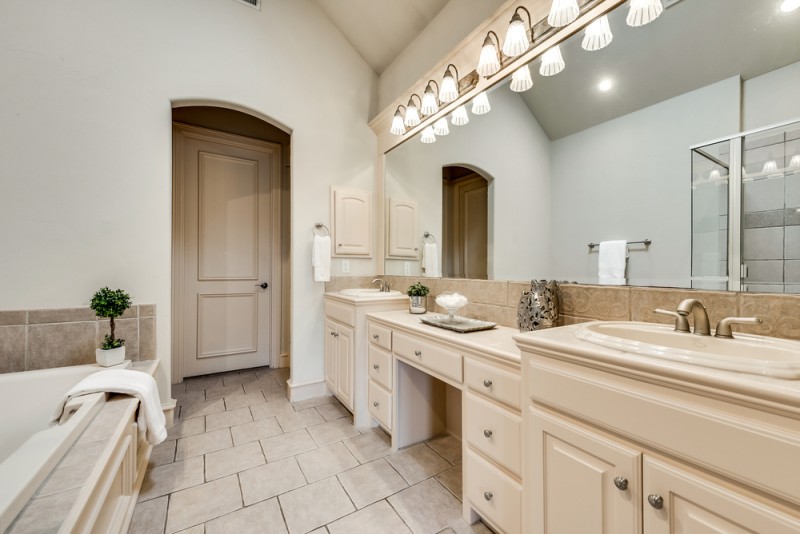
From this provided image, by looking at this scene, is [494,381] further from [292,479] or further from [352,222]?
Answer: [352,222]

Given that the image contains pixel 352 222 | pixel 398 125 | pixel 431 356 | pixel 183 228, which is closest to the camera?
pixel 431 356

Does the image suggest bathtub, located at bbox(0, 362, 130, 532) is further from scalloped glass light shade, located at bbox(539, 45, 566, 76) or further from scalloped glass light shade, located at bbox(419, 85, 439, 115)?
scalloped glass light shade, located at bbox(419, 85, 439, 115)

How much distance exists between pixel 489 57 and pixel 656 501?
2.00 meters

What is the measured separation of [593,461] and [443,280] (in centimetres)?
148

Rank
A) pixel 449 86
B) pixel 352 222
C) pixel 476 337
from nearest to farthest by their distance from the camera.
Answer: pixel 476 337 → pixel 449 86 → pixel 352 222

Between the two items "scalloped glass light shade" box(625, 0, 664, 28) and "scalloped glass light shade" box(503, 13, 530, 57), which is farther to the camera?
"scalloped glass light shade" box(503, 13, 530, 57)

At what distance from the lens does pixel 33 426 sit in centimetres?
163

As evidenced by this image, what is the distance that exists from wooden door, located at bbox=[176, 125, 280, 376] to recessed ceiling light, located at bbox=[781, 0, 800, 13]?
360cm

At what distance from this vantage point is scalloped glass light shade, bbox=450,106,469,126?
6.95ft

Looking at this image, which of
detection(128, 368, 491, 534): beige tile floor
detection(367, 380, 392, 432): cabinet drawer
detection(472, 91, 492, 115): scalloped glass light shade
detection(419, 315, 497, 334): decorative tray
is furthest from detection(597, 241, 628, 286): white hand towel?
detection(367, 380, 392, 432): cabinet drawer

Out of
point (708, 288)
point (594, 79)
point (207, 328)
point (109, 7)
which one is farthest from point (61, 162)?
point (708, 288)

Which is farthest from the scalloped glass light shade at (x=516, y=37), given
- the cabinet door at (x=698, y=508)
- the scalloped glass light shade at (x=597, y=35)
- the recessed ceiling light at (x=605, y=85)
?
the cabinet door at (x=698, y=508)

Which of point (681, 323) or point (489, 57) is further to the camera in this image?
point (489, 57)

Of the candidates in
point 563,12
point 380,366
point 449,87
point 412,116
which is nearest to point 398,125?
point 412,116
